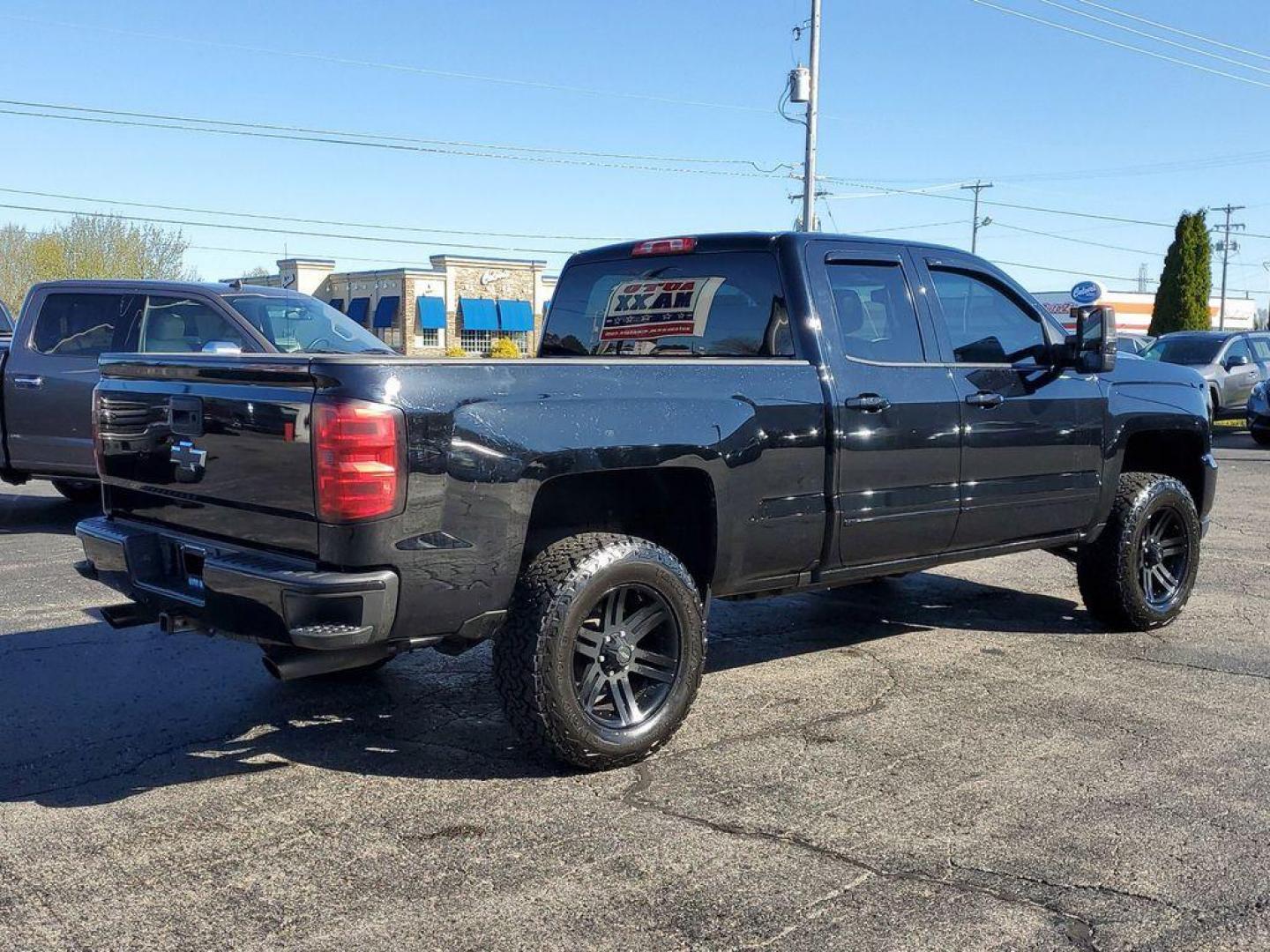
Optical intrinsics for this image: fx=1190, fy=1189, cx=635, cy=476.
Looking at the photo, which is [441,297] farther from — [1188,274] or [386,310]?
[1188,274]

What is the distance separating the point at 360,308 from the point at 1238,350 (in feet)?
142

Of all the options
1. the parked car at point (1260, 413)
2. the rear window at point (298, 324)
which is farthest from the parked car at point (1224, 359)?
the rear window at point (298, 324)

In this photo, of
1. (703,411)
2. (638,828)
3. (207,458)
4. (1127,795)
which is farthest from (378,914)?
(1127,795)

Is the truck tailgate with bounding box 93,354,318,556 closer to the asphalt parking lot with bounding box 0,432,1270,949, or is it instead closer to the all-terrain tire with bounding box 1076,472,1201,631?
the asphalt parking lot with bounding box 0,432,1270,949

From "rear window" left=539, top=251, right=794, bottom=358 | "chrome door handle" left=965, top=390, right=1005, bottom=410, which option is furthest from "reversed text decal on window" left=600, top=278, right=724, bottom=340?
"chrome door handle" left=965, top=390, right=1005, bottom=410

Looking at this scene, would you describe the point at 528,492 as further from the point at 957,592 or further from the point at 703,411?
the point at 957,592

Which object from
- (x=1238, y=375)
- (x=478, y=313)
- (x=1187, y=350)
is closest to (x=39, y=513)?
(x=1187, y=350)

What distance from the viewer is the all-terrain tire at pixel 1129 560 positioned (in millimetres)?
6301

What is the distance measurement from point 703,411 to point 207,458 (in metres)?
1.78

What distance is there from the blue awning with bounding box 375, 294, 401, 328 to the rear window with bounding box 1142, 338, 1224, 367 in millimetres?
39258

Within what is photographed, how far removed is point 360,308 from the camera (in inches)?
2233

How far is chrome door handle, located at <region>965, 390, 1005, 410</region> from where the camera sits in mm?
5504

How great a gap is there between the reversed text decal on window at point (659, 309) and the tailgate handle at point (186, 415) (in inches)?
84.8

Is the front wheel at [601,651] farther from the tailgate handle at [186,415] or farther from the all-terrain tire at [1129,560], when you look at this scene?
the all-terrain tire at [1129,560]
